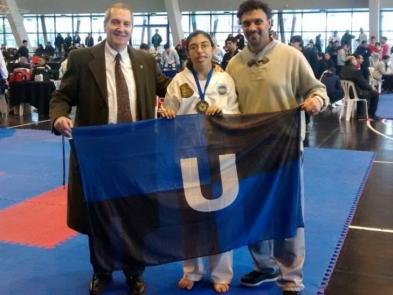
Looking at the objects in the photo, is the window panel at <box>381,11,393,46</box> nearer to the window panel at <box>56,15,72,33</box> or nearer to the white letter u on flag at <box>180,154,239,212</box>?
the window panel at <box>56,15,72,33</box>

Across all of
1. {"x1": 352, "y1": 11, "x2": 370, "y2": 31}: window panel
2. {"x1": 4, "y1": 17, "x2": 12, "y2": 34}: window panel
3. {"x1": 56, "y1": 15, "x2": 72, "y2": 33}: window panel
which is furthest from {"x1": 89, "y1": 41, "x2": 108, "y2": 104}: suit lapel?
{"x1": 4, "y1": 17, "x2": 12, "y2": 34}: window panel

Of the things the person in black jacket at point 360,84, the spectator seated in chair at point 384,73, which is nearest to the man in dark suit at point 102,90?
the person in black jacket at point 360,84

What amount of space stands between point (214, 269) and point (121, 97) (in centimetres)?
120

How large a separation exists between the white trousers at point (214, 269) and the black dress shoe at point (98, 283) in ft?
1.63

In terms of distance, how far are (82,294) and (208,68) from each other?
1574mm

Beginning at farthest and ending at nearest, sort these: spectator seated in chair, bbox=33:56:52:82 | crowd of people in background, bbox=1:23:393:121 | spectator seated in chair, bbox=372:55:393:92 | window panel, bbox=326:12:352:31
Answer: window panel, bbox=326:12:352:31
spectator seated in chair, bbox=372:55:393:92
crowd of people in background, bbox=1:23:393:121
spectator seated in chair, bbox=33:56:52:82

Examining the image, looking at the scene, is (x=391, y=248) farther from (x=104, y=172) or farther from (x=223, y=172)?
(x=104, y=172)

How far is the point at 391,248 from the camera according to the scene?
4.02 metres

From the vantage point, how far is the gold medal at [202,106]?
9.85 feet

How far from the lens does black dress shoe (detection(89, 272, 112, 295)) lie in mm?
3104

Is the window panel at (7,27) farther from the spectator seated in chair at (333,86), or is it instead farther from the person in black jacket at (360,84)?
the person in black jacket at (360,84)

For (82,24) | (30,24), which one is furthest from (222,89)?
(30,24)

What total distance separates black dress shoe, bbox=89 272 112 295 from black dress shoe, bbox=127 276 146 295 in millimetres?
171

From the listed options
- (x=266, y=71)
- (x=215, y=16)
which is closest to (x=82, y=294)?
(x=266, y=71)
